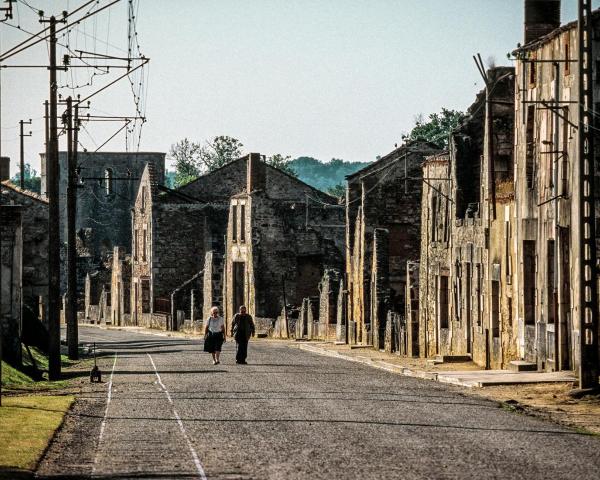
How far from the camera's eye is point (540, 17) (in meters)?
36.7

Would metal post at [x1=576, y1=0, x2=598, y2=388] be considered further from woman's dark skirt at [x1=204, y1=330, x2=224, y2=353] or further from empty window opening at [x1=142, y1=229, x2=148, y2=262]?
empty window opening at [x1=142, y1=229, x2=148, y2=262]

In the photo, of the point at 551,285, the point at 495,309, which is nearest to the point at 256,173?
the point at 495,309

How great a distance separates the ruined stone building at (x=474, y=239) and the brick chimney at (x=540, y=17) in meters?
2.44

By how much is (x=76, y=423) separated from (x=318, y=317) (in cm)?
3643

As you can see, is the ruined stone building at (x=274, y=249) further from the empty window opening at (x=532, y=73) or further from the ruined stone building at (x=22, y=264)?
the empty window opening at (x=532, y=73)

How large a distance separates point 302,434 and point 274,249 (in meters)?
48.2

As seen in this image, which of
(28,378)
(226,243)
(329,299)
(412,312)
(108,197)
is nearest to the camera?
(28,378)

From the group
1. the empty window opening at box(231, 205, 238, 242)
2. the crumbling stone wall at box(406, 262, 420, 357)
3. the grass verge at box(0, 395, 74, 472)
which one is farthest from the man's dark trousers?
the empty window opening at box(231, 205, 238, 242)

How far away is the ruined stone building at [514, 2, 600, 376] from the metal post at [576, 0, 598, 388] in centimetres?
121

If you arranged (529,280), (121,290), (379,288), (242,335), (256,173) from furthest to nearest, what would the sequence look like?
1. (121,290)
2. (256,173)
3. (379,288)
4. (242,335)
5. (529,280)

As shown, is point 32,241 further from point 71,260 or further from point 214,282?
point 214,282

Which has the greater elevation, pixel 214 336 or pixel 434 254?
pixel 434 254

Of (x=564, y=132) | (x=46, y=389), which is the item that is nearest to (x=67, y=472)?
(x=46, y=389)

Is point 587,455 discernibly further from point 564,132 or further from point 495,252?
point 495,252
